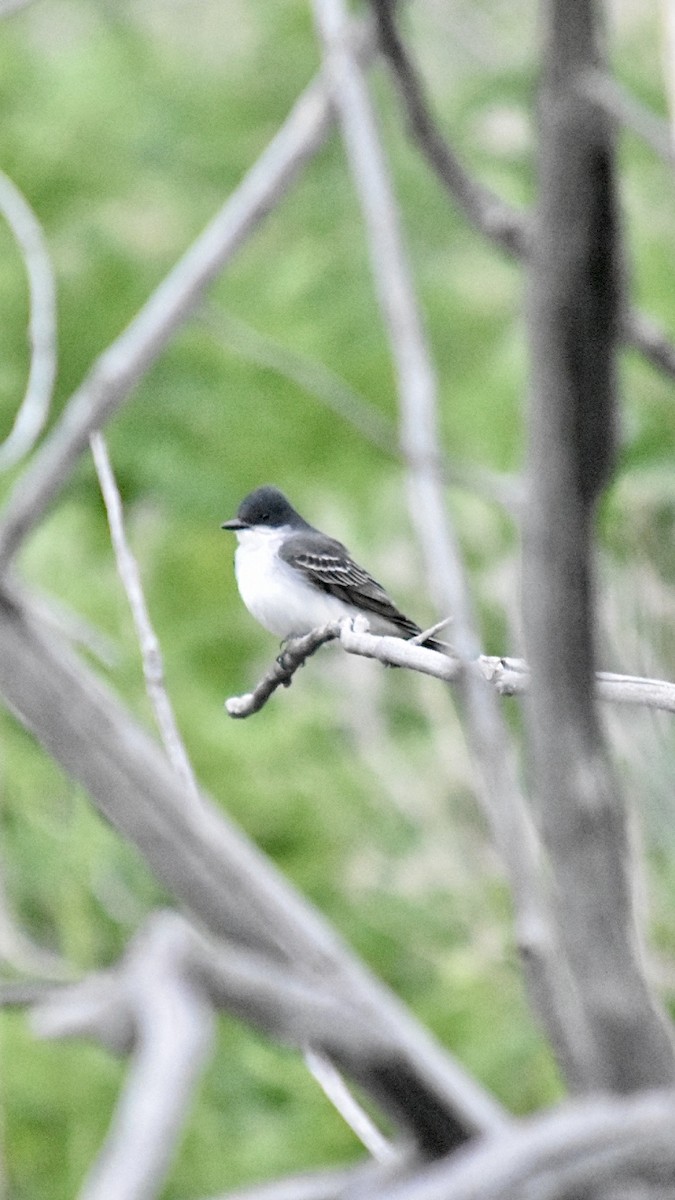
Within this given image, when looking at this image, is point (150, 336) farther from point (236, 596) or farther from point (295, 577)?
point (236, 596)

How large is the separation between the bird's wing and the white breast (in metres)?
0.01

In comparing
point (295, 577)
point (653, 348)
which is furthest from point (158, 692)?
point (295, 577)

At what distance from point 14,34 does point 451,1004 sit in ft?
10.5

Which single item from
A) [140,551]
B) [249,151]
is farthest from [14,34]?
[140,551]

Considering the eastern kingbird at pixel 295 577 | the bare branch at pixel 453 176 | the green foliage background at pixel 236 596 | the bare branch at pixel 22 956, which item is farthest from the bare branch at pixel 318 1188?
the bare branch at pixel 22 956

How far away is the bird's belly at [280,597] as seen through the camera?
1243 millimetres

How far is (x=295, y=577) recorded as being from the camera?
5.80ft

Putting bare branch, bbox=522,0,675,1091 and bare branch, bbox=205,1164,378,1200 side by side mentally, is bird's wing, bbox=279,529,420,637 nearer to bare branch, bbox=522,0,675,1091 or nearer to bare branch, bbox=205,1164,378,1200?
bare branch, bbox=522,0,675,1091

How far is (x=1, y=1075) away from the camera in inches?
132

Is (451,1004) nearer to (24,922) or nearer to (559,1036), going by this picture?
(24,922)

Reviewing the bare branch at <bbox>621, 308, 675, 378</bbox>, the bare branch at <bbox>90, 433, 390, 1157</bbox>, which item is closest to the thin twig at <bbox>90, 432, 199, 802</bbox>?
the bare branch at <bbox>90, 433, 390, 1157</bbox>

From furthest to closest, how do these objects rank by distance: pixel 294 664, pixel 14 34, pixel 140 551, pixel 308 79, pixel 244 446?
pixel 308 79, pixel 14 34, pixel 140 551, pixel 244 446, pixel 294 664

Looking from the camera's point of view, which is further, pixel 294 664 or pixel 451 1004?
pixel 451 1004

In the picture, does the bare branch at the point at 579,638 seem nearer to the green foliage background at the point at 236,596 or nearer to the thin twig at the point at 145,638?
the thin twig at the point at 145,638
